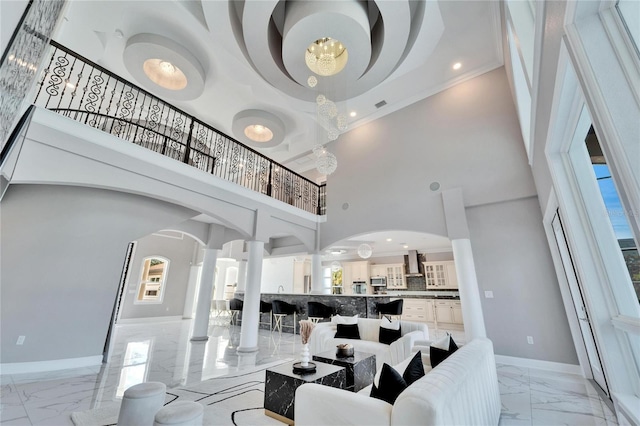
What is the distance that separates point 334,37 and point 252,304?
5248mm

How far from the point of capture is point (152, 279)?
9.89 metres

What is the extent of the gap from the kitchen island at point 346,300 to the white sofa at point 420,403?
4218 millimetres

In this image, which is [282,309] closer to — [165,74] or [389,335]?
[389,335]

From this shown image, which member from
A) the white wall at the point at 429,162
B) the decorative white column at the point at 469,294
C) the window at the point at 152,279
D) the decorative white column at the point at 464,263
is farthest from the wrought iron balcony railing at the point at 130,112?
the decorative white column at the point at 469,294

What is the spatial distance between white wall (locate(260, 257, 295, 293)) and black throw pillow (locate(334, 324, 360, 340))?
7632mm

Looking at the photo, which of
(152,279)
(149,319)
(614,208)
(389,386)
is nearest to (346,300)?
(389,386)

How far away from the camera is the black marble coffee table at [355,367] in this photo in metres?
2.82

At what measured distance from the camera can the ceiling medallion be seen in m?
4.32

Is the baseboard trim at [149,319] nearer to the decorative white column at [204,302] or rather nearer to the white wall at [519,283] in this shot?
the decorative white column at [204,302]

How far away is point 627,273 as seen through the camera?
2.05m

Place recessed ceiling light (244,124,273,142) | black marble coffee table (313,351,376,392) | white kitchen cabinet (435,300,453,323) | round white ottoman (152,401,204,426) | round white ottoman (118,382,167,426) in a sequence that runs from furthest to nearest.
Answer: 1. white kitchen cabinet (435,300,453,323)
2. recessed ceiling light (244,124,273,142)
3. black marble coffee table (313,351,376,392)
4. round white ottoman (118,382,167,426)
5. round white ottoman (152,401,204,426)

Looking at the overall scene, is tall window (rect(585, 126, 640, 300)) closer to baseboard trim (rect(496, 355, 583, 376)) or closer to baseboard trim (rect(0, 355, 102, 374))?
baseboard trim (rect(496, 355, 583, 376))

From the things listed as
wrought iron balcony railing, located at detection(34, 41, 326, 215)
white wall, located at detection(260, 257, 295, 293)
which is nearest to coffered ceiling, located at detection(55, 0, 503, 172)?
wrought iron balcony railing, located at detection(34, 41, 326, 215)

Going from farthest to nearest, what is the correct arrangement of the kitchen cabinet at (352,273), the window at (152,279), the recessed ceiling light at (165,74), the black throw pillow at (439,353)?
the kitchen cabinet at (352,273), the window at (152,279), the recessed ceiling light at (165,74), the black throw pillow at (439,353)
